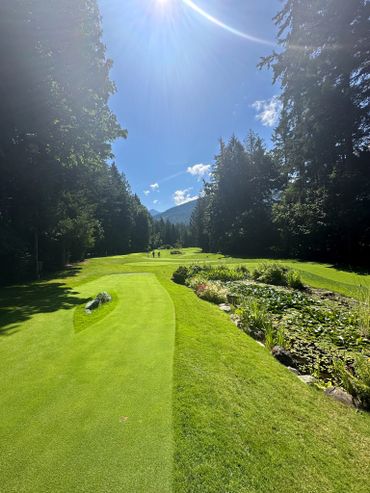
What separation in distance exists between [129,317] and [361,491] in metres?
5.56

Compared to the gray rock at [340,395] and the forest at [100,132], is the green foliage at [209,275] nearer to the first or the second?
the forest at [100,132]

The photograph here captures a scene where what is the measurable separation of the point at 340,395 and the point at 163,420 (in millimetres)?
3307

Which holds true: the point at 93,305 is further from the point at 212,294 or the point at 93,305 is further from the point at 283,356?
the point at 283,356

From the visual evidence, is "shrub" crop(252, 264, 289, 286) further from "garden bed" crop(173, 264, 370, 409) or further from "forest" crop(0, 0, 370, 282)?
"forest" crop(0, 0, 370, 282)

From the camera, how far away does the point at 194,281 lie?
14.4 meters

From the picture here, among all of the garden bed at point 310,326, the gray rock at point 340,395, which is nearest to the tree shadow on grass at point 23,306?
the garden bed at point 310,326

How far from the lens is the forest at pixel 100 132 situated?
12211mm

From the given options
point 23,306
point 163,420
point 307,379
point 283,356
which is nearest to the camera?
point 163,420

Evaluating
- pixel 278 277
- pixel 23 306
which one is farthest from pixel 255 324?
pixel 23 306

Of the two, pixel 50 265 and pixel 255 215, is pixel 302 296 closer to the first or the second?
pixel 50 265

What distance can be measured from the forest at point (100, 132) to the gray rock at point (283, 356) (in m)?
13.7

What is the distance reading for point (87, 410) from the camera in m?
3.43

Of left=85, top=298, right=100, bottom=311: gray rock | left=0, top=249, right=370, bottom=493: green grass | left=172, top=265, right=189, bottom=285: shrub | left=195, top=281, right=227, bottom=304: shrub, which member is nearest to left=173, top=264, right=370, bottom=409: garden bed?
left=195, top=281, right=227, bottom=304: shrub

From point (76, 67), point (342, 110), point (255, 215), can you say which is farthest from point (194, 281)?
Result: point (255, 215)
